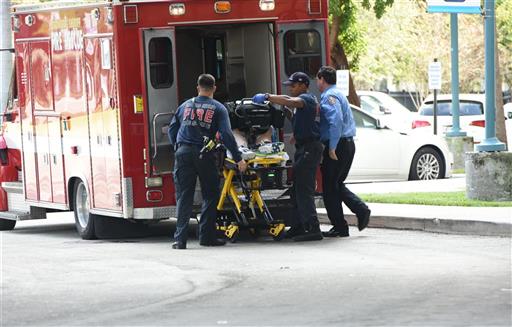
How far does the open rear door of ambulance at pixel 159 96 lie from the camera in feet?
50.0

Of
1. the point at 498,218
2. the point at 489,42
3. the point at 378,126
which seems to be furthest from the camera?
the point at 378,126

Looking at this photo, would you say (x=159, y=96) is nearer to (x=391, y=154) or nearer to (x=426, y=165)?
(x=391, y=154)

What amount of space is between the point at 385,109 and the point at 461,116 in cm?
503

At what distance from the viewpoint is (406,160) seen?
23266mm

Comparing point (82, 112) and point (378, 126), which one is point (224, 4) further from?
point (378, 126)

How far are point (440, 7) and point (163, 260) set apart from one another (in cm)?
669

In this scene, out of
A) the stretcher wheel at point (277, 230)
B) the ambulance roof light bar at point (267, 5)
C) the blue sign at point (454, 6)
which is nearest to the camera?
the stretcher wheel at point (277, 230)

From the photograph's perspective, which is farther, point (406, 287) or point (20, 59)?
point (20, 59)

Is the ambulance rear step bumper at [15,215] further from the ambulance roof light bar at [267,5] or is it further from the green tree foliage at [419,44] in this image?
the green tree foliage at [419,44]

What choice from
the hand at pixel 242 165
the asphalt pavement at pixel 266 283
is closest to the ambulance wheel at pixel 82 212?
the asphalt pavement at pixel 266 283

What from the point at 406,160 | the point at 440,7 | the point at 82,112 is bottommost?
the point at 406,160

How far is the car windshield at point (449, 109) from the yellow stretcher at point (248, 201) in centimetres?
1877

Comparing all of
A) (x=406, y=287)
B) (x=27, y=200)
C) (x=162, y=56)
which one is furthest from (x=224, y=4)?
(x=406, y=287)

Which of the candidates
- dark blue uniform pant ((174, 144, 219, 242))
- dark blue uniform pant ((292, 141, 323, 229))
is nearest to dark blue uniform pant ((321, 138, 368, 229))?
dark blue uniform pant ((292, 141, 323, 229))
